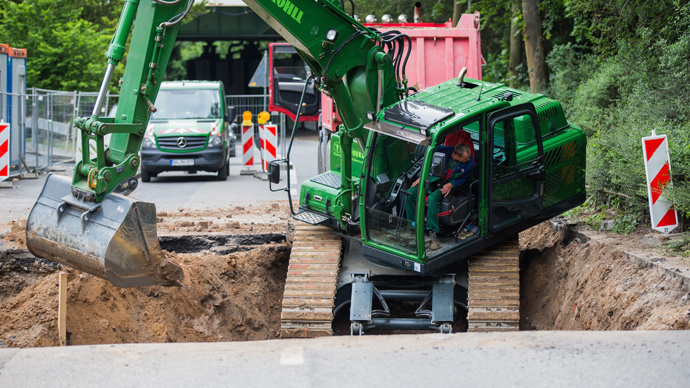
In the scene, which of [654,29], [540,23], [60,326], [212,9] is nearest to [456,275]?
[60,326]

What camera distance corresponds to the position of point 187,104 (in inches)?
753

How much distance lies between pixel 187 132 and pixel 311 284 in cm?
1104

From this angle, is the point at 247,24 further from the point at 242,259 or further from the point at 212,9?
the point at 242,259

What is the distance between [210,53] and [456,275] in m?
38.7

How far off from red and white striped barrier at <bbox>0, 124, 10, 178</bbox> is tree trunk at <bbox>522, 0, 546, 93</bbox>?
1078 centimetres

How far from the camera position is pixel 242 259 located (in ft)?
32.4

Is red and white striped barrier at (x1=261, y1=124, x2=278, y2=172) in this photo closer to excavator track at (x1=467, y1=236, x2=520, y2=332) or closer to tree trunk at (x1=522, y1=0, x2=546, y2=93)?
tree trunk at (x1=522, y1=0, x2=546, y2=93)

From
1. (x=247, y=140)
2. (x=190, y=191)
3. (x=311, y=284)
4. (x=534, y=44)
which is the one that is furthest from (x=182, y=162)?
(x=311, y=284)

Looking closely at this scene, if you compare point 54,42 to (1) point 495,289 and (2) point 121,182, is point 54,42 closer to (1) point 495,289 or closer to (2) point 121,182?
(2) point 121,182

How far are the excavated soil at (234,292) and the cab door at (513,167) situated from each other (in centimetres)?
113

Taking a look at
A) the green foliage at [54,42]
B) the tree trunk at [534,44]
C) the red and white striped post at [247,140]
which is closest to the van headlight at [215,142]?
the red and white striped post at [247,140]

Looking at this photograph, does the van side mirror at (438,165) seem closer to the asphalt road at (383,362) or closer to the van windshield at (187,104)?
the asphalt road at (383,362)

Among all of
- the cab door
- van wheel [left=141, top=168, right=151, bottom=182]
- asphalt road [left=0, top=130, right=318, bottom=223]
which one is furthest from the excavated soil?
van wheel [left=141, top=168, right=151, bottom=182]

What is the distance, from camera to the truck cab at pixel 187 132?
1833 cm
